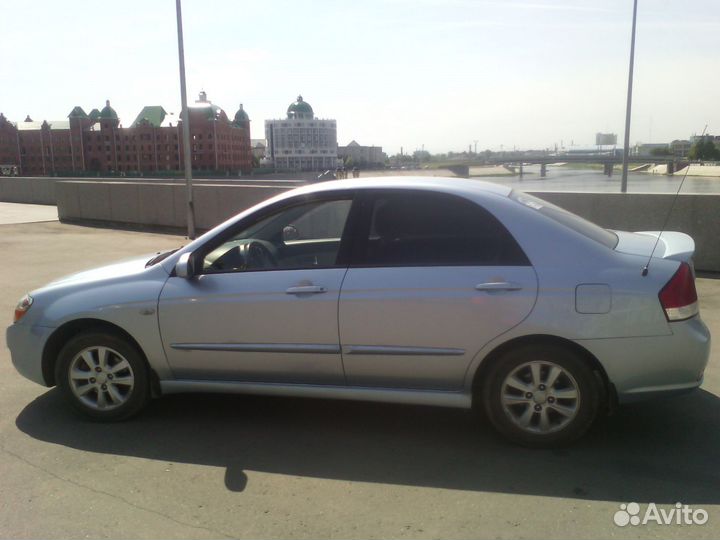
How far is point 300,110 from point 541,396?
3496 inches

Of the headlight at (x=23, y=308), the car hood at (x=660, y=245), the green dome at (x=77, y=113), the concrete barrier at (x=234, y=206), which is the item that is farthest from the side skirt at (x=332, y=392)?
the green dome at (x=77, y=113)

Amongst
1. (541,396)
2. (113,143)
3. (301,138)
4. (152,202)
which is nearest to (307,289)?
(541,396)

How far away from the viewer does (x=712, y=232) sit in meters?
9.12

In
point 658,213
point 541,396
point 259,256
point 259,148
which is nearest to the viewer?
point 541,396

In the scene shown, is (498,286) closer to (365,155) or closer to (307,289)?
(307,289)

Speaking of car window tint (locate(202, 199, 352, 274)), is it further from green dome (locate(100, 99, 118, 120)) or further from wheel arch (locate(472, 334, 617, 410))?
green dome (locate(100, 99, 118, 120))

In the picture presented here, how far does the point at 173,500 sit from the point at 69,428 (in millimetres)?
1349

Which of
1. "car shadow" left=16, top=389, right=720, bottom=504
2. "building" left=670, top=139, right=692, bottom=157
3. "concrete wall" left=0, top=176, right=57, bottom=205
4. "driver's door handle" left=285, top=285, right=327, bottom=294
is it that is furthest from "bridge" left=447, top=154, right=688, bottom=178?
"concrete wall" left=0, top=176, right=57, bottom=205

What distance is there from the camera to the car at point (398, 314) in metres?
3.70

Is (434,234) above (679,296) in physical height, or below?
above

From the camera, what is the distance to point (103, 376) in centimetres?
436

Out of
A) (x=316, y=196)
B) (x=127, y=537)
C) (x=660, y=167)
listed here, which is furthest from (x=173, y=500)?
(x=660, y=167)

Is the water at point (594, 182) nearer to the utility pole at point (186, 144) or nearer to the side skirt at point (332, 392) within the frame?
the side skirt at point (332, 392)

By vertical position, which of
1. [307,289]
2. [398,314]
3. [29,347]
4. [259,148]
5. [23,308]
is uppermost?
[259,148]
